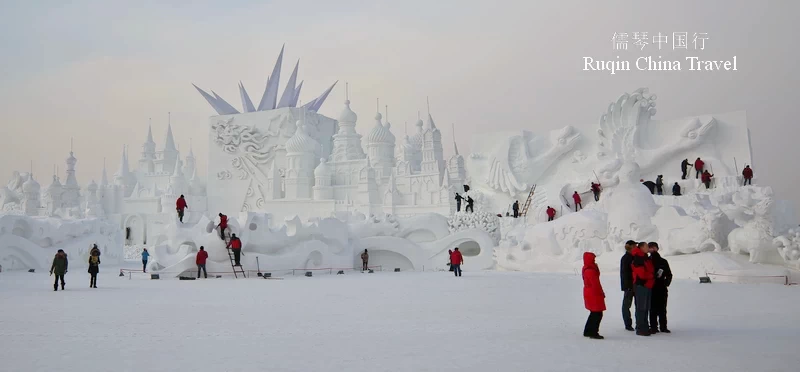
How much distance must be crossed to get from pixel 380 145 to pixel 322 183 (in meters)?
4.05

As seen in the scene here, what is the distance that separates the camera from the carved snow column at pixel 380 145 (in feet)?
129

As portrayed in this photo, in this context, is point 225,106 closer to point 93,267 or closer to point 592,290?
point 93,267

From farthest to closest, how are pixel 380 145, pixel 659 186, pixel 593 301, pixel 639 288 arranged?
pixel 380 145 < pixel 659 186 < pixel 639 288 < pixel 593 301

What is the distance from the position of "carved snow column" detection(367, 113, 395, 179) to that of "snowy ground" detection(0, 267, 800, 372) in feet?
91.8

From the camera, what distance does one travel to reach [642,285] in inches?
254

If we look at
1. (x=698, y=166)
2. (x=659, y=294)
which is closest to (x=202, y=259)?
(x=659, y=294)

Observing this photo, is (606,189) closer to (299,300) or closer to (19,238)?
(299,300)

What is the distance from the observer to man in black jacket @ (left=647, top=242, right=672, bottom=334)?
6402mm

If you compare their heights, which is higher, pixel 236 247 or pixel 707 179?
pixel 707 179

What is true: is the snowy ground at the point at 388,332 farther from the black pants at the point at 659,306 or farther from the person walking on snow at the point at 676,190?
the person walking on snow at the point at 676,190

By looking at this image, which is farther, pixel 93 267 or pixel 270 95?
pixel 270 95

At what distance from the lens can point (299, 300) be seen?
1004 centimetres

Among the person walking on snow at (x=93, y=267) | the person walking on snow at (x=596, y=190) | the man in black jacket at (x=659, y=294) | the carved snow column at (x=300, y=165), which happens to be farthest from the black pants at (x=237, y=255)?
the carved snow column at (x=300, y=165)

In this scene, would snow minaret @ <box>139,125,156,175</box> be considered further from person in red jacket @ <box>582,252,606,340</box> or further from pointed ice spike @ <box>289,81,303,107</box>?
person in red jacket @ <box>582,252,606,340</box>
